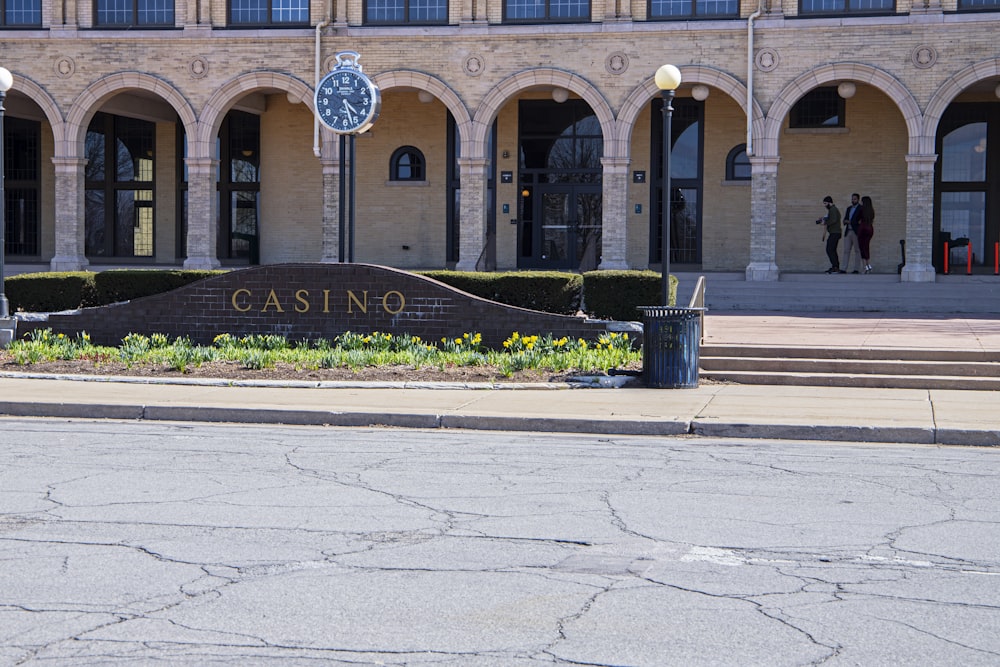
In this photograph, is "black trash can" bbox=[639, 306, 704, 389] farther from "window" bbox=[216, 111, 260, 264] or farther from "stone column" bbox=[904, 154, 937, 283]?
"window" bbox=[216, 111, 260, 264]

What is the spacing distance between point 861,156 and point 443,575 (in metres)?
26.9

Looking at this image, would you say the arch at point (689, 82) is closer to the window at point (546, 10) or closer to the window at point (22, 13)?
the window at point (546, 10)

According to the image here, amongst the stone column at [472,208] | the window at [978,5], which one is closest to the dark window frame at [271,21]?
the stone column at [472,208]

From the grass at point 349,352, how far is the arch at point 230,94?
12.3 meters

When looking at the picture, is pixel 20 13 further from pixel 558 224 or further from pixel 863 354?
pixel 863 354

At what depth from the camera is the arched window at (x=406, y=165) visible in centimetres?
3306

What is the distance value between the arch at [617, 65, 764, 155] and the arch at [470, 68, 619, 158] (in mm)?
263

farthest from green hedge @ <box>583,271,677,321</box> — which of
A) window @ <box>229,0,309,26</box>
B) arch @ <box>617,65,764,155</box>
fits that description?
window @ <box>229,0,309,26</box>

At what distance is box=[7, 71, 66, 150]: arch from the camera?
3073 centimetres

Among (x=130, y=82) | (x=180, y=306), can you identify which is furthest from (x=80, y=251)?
(x=180, y=306)

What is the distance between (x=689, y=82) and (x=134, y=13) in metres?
14.0

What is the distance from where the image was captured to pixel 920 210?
1094 inches

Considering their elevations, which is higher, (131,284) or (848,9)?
(848,9)

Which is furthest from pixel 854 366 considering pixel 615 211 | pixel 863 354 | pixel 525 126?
pixel 525 126
